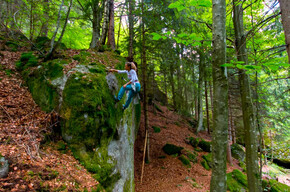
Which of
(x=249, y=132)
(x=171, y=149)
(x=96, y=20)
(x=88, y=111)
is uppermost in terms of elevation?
(x=96, y=20)

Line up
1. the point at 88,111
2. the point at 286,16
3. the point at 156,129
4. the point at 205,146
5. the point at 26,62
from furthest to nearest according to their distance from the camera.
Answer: the point at 156,129 < the point at 205,146 < the point at 26,62 < the point at 88,111 < the point at 286,16

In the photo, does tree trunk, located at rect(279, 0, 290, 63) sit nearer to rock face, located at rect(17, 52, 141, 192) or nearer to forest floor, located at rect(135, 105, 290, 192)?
rock face, located at rect(17, 52, 141, 192)

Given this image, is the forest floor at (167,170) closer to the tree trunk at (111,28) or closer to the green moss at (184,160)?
the green moss at (184,160)

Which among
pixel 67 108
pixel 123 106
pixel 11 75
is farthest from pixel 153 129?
pixel 11 75

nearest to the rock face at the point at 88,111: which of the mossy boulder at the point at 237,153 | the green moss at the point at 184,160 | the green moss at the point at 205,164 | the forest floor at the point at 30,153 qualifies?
the forest floor at the point at 30,153

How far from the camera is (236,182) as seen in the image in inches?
310

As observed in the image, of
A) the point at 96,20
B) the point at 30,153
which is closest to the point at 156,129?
the point at 96,20

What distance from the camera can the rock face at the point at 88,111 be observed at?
3567 millimetres

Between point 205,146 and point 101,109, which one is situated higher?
point 101,109

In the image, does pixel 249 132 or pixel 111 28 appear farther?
pixel 111 28

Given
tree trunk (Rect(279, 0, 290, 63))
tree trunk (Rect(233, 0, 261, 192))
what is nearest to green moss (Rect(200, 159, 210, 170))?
tree trunk (Rect(233, 0, 261, 192))

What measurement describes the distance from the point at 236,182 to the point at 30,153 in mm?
9686

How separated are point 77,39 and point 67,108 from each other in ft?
30.9

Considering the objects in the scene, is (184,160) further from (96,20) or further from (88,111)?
(96,20)
